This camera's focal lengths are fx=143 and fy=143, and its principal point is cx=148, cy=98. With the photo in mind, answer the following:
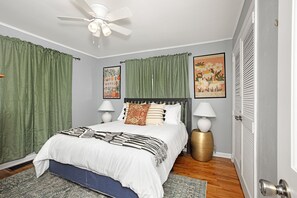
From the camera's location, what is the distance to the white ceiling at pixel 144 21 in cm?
192

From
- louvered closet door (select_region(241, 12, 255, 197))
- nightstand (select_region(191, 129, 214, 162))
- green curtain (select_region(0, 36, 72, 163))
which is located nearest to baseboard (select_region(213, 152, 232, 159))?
nightstand (select_region(191, 129, 214, 162))

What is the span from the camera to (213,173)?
91.9 inches

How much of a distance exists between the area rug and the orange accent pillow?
1105 millimetres

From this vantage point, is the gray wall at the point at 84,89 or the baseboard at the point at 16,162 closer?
the baseboard at the point at 16,162

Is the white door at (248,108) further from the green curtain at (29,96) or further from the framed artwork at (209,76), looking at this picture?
the green curtain at (29,96)

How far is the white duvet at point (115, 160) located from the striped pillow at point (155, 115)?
2.21ft

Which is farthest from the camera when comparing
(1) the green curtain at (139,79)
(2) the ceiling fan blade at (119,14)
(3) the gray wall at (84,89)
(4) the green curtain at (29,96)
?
(3) the gray wall at (84,89)

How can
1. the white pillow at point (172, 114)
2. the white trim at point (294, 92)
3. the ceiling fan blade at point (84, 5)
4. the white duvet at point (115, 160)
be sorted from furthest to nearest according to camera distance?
the white pillow at point (172, 114), the ceiling fan blade at point (84, 5), the white duvet at point (115, 160), the white trim at point (294, 92)

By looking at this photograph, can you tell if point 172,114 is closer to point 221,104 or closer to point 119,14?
point 221,104

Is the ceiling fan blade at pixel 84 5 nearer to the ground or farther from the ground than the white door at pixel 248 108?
farther from the ground

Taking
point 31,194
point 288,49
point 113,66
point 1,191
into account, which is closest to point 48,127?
point 1,191

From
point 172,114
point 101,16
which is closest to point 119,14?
point 101,16

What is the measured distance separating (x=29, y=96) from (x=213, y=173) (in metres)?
3.56

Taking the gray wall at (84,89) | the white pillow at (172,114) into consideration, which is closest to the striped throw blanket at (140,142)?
the white pillow at (172,114)
